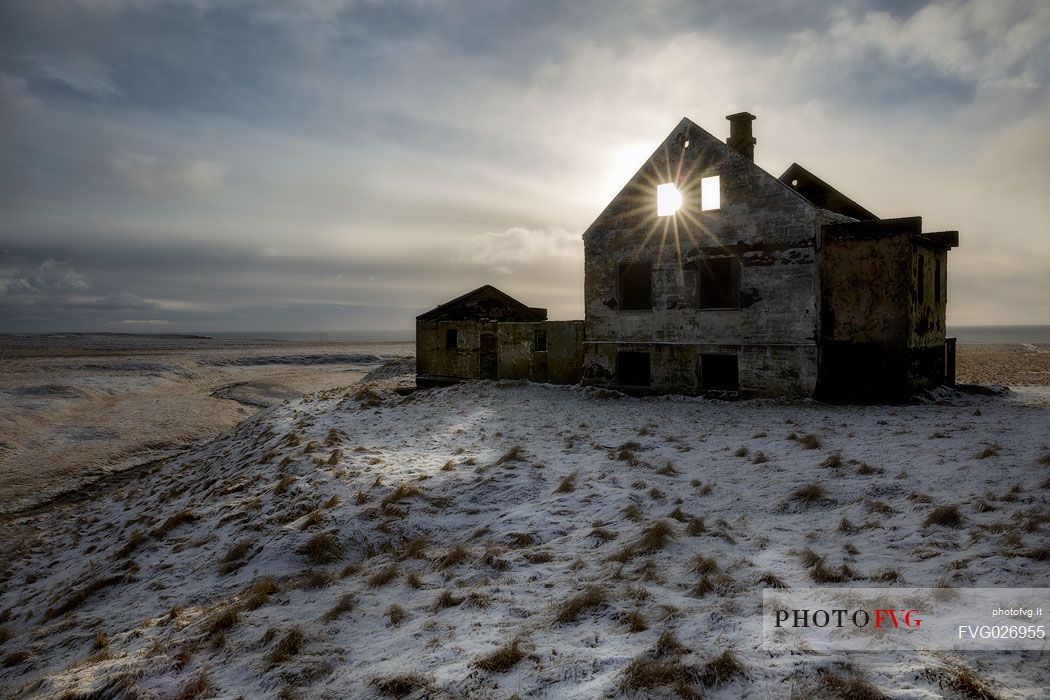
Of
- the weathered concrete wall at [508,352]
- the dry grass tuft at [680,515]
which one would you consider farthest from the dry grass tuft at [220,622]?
the weathered concrete wall at [508,352]

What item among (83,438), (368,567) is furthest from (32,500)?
(368,567)

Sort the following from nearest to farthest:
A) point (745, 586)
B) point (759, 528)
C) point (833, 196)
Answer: point (745, 586) → point (759, 528) → point (833, 196)

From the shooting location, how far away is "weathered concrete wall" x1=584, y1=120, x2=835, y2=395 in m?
17.7

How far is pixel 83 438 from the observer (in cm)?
2208

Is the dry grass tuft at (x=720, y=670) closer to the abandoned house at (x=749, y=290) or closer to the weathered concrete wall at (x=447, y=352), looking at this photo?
the abandoned house at (x=749, y=290)

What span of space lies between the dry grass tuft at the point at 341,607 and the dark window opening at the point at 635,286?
51.1ft

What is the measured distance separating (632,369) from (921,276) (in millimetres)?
9425

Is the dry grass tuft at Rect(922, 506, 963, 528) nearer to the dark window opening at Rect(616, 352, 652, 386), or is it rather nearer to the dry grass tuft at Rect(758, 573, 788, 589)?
the dry grass tuft at Rect(758, 573, 788, 589)

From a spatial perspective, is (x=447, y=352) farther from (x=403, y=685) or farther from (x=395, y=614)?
(x=403, y=685)

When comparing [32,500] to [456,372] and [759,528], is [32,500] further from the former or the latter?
[759,528]

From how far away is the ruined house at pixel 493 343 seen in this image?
22656mm

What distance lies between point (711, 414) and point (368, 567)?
37.3 feet

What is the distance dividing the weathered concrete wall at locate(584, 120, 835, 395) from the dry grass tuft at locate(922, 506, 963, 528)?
10.8 meters

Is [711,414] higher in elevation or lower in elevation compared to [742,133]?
lower
